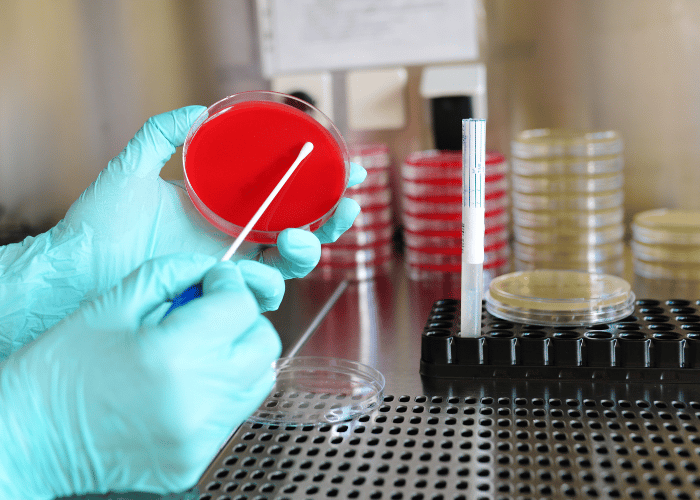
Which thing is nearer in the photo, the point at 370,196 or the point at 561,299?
the point at 561,299

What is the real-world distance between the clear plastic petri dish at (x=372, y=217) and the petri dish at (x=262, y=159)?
71 cm

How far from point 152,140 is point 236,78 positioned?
2.96ft

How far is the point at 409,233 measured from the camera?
1.76m

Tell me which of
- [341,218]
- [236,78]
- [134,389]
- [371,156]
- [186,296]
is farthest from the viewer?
[236,78]

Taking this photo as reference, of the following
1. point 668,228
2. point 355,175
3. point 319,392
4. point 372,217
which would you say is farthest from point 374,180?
point 319,392

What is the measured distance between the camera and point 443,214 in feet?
5.47

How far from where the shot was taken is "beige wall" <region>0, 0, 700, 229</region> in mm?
1746

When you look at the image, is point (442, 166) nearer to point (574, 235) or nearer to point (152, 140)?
point (574, 235)

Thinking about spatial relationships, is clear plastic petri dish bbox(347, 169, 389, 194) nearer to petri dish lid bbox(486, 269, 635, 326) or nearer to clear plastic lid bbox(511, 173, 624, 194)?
clear plastic lid bbox(511, 173, 624, 194)

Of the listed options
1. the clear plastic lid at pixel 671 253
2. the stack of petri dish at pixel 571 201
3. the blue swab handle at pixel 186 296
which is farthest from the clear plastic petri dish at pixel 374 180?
the blue swab handle at pixel 186 296

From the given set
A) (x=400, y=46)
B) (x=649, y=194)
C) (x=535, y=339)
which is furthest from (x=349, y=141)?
(x=535, y=339)

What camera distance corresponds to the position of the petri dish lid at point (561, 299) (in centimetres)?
113

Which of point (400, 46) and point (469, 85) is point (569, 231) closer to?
point (469, 85)

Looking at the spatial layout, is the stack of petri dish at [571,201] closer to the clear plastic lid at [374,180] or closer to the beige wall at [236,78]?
the beige wall at [236,78]
